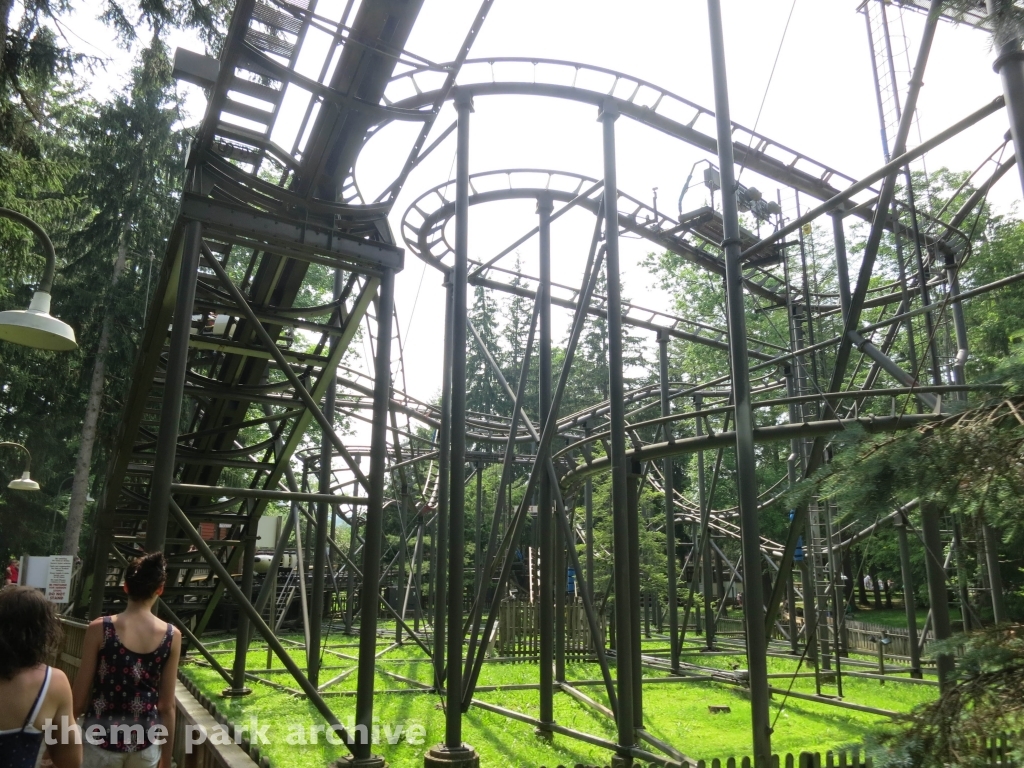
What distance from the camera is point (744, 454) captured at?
18.3ft

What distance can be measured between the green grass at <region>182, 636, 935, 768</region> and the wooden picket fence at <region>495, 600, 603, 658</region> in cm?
214

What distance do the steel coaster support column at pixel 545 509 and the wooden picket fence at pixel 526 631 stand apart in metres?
6.33

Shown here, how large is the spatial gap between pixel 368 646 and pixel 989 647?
15.9 ft

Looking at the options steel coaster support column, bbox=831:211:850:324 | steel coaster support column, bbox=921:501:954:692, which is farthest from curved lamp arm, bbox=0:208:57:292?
steel coaster support column, bbox=831:211:850:324

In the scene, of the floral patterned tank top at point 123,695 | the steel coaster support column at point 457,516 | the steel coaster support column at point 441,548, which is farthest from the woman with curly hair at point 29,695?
the steel coaster support column at point 441,548

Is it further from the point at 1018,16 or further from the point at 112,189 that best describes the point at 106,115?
the point at 1018,16

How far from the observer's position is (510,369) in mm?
52156

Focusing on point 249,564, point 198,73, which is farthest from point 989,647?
point 249,564

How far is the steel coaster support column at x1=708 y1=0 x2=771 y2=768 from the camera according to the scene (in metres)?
5.25

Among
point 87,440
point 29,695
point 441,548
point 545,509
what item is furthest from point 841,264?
point 87,440

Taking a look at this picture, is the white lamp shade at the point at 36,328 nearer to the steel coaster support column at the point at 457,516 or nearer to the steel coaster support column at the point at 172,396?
the steel coaster support column at the point at 172,396

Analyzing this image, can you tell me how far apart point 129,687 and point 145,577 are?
0.50m

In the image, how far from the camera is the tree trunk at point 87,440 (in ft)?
56.4

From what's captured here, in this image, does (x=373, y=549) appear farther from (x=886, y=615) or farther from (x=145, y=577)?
(x=886, y=615)
